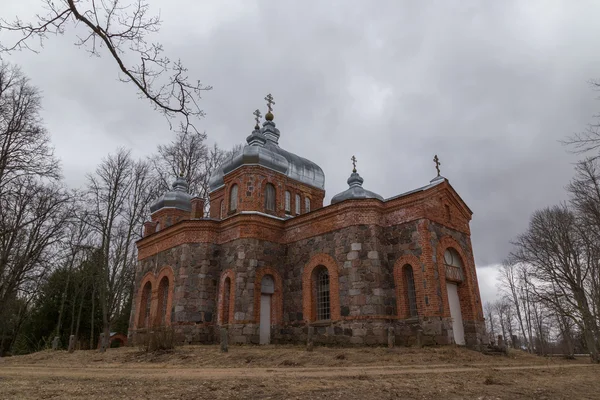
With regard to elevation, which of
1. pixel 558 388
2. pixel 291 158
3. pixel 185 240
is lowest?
pixel 558 388

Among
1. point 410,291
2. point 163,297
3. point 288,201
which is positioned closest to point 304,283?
point 410,291

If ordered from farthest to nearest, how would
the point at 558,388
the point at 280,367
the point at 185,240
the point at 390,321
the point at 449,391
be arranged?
the point at 185,240 → the point at 390,321 → the point at 280,367 → the point at 558,388 → the point at 449,391

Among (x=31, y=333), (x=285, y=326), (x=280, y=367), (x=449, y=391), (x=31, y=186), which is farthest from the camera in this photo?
(x=31, y=333)

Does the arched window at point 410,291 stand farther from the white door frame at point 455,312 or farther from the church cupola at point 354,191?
the church cupola at point 354,191

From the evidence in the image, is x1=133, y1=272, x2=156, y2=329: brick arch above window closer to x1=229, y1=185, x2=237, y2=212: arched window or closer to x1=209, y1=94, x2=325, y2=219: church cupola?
x1=209, y1=94, x2=325, y2=219: church cupola

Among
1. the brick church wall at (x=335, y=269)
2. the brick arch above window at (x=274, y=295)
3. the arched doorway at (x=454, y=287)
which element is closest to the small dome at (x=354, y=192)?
the brick church wall at (x=335, y=269)

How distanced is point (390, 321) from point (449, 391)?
8928 millimetres

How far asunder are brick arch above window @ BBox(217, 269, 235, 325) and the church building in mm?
47

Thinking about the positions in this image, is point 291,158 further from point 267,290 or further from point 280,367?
point 280,367

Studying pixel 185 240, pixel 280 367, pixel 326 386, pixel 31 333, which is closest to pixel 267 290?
pixel 185 240

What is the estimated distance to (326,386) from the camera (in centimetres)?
647

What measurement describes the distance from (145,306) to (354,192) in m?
12.2

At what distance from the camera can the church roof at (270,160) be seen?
20234 mm

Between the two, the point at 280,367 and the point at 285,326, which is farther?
the point at 285,326
